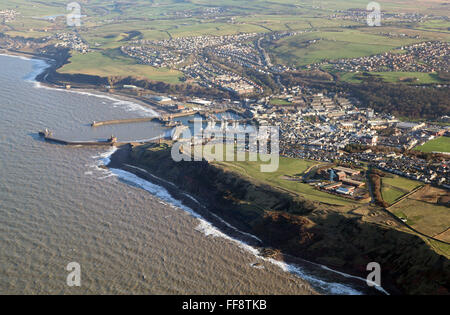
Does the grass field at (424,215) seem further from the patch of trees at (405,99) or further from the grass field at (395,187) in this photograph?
the patch of trees at (405,99)

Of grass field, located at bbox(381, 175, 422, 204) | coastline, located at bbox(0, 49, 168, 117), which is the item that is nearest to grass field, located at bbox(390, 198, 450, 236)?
grass field, located at bbox(381, 175, 422, 204)

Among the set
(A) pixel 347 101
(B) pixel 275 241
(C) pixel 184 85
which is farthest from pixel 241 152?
(C) pixel 184 85

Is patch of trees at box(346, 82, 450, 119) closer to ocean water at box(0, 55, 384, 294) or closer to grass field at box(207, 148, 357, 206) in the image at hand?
grass field at box(207, 148, 357, 206)

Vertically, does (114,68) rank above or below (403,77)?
above

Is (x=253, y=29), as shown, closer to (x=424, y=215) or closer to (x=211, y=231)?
(x=211, y=231)

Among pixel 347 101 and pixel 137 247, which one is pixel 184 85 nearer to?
pixel 347 101

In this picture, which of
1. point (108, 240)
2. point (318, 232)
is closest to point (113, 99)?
point (108, 240)
